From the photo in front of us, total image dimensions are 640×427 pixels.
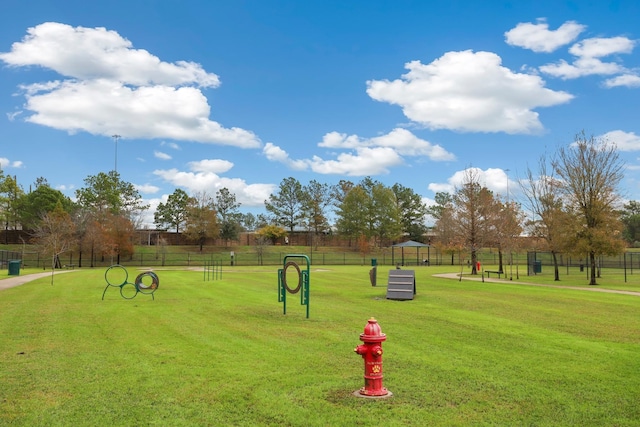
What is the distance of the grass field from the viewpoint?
6516 millimetres

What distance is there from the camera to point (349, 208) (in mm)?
92688

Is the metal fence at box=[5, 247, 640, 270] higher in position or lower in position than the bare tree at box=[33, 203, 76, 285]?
→ lower

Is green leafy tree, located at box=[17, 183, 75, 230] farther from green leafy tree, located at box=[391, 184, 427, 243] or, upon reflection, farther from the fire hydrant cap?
the fire hydrant cap

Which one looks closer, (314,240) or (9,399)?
(9,399)

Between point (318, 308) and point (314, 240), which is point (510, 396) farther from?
point (314, 240)

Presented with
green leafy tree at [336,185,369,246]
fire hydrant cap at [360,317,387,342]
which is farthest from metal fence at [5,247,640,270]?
fire hydrant cap at [360,317,387,342]

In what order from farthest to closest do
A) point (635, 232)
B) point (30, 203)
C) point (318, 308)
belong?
point (635, 232) → point (30, 203) → point (318, 308)

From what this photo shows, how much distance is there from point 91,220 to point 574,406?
220 feet

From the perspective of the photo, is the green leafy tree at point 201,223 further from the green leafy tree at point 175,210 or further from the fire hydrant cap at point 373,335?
the fire hydrant cap at point 373,335

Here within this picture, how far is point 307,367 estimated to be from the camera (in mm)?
8898

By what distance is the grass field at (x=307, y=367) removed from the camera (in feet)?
21.4

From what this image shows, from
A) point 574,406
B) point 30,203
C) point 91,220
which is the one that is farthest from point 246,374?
point 30,203

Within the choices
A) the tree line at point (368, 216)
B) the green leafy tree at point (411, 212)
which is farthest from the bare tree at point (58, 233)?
the green leafy tree at point (411, 212)

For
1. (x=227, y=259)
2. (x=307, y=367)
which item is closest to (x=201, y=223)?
(x=227, y=259)
